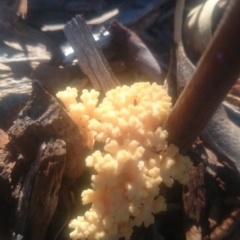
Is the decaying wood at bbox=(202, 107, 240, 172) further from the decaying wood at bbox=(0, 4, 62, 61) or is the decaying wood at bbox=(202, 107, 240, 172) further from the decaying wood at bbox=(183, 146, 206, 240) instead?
the decaying wood at bbox=(0, 4, 62, 61)

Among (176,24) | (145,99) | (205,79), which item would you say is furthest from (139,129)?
(176,24)

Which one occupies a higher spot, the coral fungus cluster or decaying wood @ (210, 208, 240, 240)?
the coral fungus cluster

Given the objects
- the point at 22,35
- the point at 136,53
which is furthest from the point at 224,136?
the point at 22,35

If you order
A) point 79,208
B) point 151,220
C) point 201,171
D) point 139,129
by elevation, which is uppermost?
point 139,129

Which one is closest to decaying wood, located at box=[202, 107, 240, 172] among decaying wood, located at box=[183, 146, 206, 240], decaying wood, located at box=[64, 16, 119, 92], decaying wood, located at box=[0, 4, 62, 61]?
decaying wood, located at box=[183, 146, 206, 240]

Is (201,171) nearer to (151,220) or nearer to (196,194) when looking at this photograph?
(196,194)

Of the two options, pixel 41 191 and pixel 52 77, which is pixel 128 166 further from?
pixel 52 77
